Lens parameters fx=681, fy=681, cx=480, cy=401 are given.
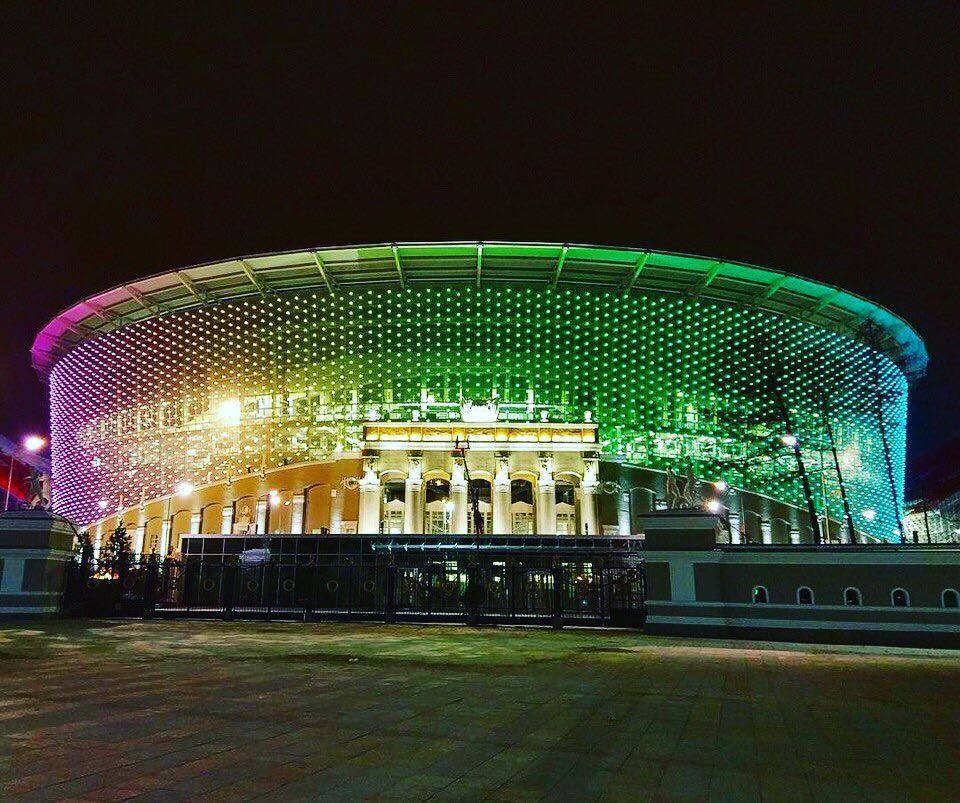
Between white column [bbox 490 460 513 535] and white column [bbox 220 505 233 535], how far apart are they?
69.4 ft

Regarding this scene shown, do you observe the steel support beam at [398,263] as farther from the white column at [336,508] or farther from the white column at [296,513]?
the white column at [296,513]

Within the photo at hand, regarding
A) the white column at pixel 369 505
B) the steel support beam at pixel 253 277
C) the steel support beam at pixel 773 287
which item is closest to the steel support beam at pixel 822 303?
the steel support beam at pixel 773 287

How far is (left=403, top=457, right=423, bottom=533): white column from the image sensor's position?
4650 centimetres

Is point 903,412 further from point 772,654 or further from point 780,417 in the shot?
point 772,654

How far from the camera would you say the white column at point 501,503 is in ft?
152

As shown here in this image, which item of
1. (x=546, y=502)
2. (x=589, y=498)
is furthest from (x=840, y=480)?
(x=546, y=502)

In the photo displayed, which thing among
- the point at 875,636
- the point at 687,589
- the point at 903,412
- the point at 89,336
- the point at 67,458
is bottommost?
the point at 875,636

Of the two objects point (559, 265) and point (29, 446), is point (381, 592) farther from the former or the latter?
point (559, 265)

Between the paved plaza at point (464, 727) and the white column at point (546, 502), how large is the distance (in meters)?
33.8

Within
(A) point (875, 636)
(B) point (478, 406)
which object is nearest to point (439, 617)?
(A) point (875, 636)

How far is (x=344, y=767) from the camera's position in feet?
16.0

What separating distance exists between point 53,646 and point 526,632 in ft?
37.2

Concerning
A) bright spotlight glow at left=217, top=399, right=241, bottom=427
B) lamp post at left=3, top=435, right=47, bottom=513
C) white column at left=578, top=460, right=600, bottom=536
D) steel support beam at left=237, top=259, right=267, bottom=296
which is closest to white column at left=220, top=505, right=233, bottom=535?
bright spotlight glow at left=217, top=399, right=241, bottom=427

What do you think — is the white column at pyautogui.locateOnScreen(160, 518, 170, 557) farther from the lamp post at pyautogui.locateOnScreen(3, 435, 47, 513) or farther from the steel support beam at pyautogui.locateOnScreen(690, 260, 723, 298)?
the steel support beam at pyautogui.locateOnScreen(690, 260, 723, 298)
